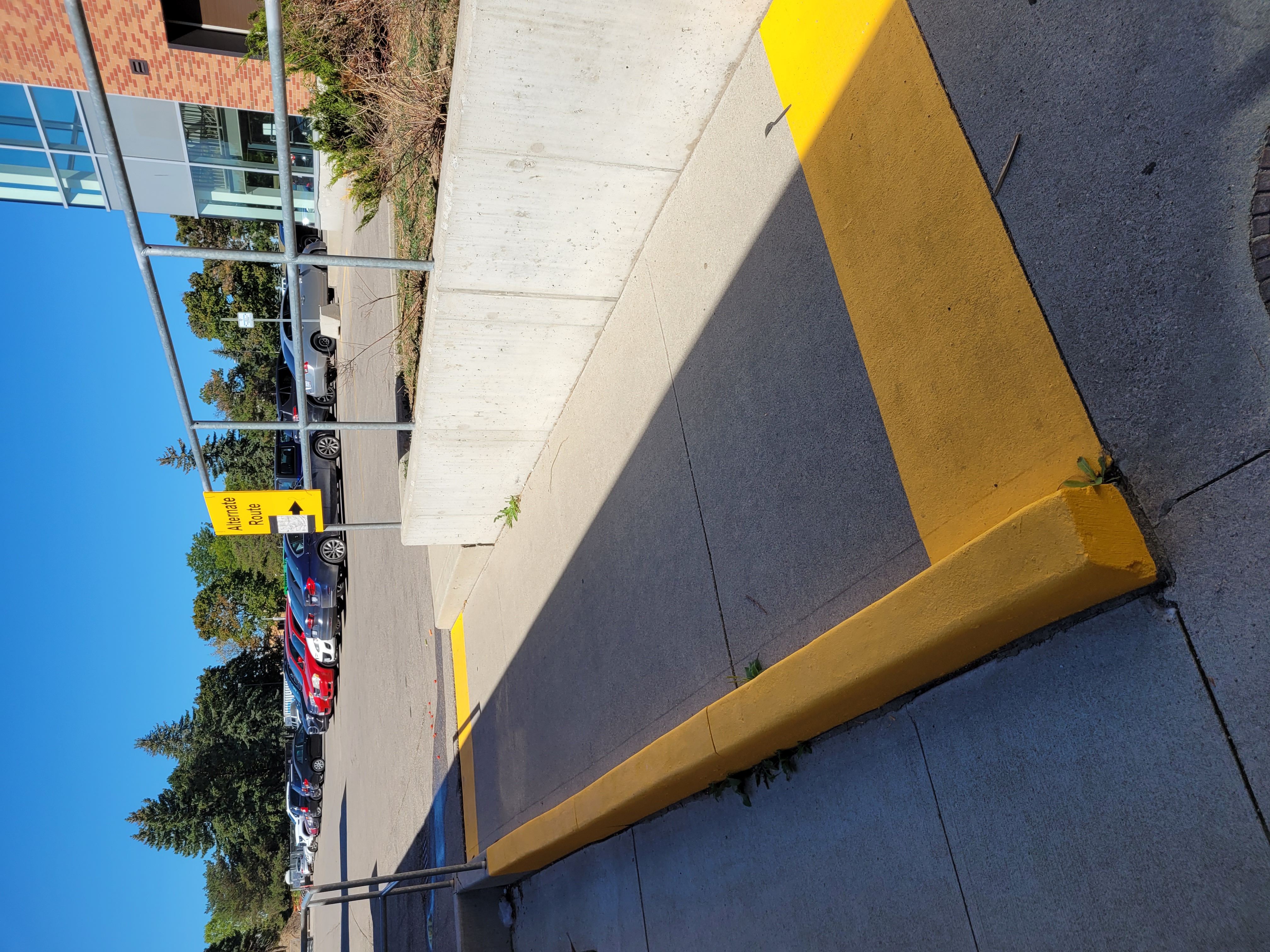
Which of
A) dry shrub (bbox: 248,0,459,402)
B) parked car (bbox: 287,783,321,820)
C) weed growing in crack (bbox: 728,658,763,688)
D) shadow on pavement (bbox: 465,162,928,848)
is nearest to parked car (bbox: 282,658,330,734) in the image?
parked car (bbox: 287,783,321,820)

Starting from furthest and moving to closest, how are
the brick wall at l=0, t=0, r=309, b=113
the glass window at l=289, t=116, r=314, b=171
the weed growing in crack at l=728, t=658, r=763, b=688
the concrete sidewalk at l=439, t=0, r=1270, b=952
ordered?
the glass window at l=289, t=116, r=314, b=171
the brick wall at l=0, t=0, r=309, b=113
the weed growing in crack at l=728, t=658, r=763, b=688
the concrete sidewalk at l=439, t=0, r=1270, b=952

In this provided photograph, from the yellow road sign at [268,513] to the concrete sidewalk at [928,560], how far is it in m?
5.19

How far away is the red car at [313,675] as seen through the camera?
1842cm

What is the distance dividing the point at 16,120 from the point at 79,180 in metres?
1.37

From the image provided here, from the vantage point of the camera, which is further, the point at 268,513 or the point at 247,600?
the point at 247,600

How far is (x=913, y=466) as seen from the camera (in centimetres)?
317

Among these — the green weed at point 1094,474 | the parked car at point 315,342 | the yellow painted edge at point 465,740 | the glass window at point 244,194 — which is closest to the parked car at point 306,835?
the parked car at point 315,342

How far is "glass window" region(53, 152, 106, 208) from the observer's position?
16.0 m

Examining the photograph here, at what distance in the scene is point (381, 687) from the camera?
1316 centimetres

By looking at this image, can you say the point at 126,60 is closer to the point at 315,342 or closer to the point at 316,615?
the point at 315,342

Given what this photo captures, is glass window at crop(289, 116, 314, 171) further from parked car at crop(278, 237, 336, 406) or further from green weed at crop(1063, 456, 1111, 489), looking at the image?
green weed at crop(1063, 456, 1111, 489)

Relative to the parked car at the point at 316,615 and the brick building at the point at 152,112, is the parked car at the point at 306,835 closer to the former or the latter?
the parked car at the point at 316,615

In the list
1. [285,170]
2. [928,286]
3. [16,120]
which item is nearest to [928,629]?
[928,286]

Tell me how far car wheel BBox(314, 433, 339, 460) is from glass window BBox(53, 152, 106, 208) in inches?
266
